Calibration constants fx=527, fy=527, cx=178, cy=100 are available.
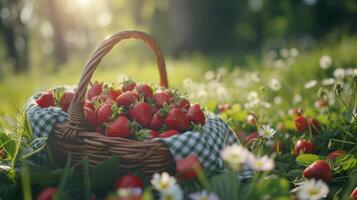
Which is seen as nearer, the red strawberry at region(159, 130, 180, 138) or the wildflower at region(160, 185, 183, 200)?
the wildflower at region(160, 185, 183, 200)

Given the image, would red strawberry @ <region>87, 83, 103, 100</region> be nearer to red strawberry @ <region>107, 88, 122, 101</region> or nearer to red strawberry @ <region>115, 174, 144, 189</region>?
red strawberry @ <region>107, 88, 122, 101</region>

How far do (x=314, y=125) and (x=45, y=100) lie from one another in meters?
1.58

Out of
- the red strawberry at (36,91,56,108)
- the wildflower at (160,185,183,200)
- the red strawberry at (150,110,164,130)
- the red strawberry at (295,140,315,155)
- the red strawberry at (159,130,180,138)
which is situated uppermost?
the red strawberry at (36,91,56,108)

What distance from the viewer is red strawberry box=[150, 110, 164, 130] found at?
98.0 inches

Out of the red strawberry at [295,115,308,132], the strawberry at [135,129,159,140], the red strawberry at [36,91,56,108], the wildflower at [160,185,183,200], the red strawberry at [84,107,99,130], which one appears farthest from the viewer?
the red strawberry at [295,115,308,132]

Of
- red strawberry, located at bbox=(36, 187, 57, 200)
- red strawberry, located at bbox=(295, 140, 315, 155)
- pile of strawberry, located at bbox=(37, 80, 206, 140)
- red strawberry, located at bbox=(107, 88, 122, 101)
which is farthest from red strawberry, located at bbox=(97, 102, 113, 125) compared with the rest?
red strawberry, located at bbox=(295, 140, 315, 155)

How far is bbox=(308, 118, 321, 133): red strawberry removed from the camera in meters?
3.16

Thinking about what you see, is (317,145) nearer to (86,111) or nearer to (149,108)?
(149,108)

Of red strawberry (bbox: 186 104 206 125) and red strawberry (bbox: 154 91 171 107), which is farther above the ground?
red strawberry (bbox: 154 91 171 107)

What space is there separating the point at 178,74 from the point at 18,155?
18.6 feet

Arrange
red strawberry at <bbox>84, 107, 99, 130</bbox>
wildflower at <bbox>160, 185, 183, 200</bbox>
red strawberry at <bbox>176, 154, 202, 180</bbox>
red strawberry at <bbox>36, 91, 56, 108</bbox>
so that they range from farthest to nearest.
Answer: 1. red strawberry at <bbox>36, 91, 56, 108</bbox>
2. red strawberry at <bbox>84, 107, 99, 130</bbox>
3. red strawberry at <bbox>176, 154, 202, 180</bbox>
4. wildflower at <bbox>160, 185, 183, 200</bbox>

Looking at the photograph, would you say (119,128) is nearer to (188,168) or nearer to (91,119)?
(91,119)

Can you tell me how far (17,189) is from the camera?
7.02 feet

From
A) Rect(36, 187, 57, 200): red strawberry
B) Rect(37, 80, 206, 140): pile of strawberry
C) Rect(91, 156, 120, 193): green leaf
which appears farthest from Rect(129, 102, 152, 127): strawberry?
Rect(36, 187, 57, 200): red strawberry
